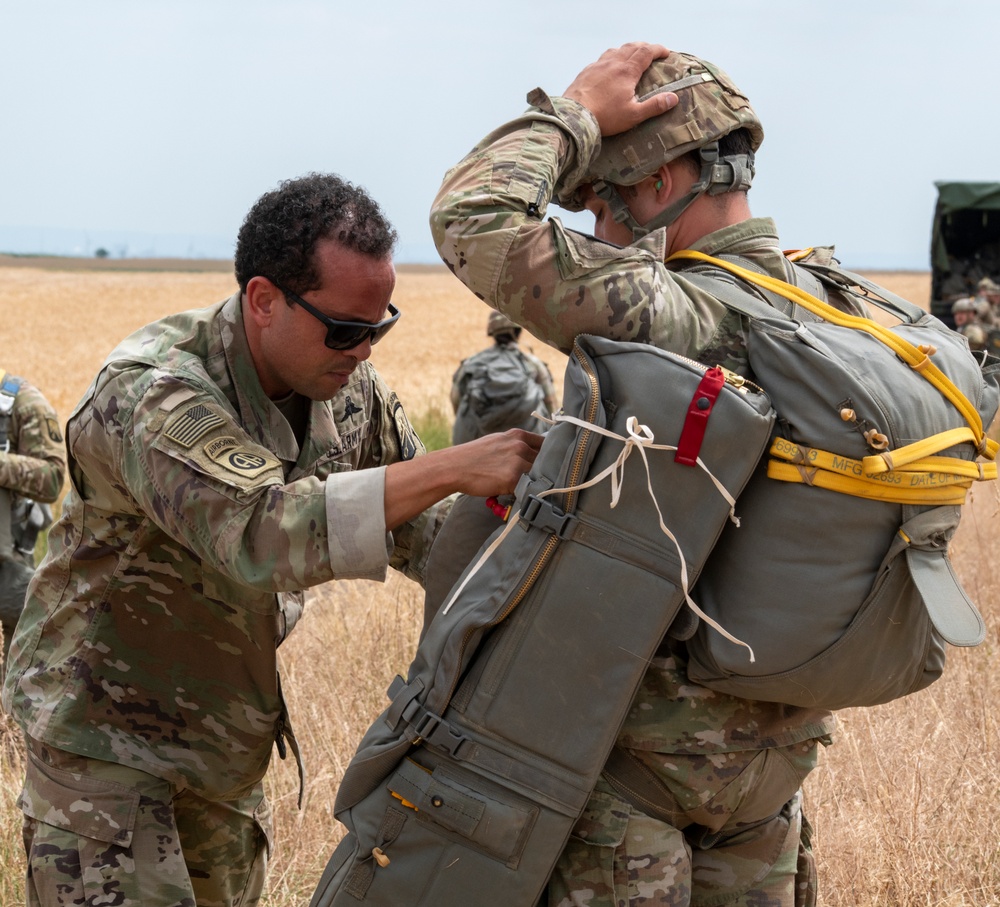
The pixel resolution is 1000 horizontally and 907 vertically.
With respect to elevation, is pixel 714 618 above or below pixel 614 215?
below

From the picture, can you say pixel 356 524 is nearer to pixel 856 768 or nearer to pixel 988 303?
pixel 856 768

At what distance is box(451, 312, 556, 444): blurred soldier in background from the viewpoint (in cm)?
874

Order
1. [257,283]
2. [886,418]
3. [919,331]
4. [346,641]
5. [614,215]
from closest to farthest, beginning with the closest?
[886,418], [919,331], [614,215], [257,283], [346,641]

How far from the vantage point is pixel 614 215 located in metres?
2.62

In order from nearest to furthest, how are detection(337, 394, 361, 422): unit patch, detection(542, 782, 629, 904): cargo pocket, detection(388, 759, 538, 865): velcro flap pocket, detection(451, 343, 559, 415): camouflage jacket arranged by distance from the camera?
detection(388, 759, 538, 865): velcro flap pocket → detection(542, 782, 629, 904): cargo pocket → detection(337, 394, 361, 422): unit patch → detection(451, 343, 559, 415): camouflage jacket

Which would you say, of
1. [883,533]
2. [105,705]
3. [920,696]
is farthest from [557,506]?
[920,696]

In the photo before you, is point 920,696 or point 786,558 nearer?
point 786,558

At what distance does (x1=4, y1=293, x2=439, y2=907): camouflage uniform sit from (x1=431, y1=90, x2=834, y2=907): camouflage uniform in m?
0.70

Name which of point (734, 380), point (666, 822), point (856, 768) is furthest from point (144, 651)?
point (856, 768)

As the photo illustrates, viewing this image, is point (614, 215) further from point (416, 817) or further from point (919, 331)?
point (416, 817)

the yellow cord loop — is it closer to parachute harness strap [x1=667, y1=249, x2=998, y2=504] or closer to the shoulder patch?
parachute harness strap [x1=667, y1=249, x2=998, y2=504]

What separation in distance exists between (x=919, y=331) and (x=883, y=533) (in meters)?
0.47

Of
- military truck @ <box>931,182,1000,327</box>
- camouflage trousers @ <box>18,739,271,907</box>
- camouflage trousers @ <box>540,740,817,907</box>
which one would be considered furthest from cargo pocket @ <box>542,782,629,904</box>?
military truck @ <box>931,182,1000,327</box>

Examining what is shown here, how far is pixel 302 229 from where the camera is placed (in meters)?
2.86
